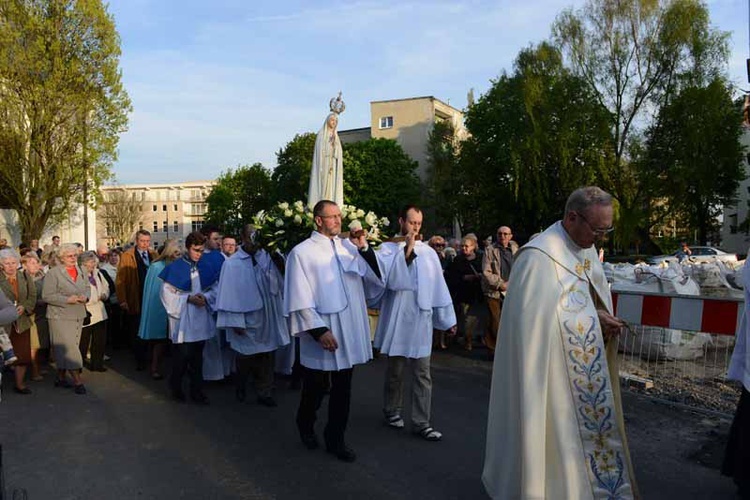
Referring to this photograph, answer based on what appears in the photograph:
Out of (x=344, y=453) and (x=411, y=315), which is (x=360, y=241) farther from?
(x=344, y=453)

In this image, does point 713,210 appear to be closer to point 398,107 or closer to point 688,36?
point 688,36

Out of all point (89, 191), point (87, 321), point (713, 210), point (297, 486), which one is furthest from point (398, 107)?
point (297, 486)

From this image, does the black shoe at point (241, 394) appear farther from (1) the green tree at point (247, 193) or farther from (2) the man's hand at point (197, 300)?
Result: (1) the green tree at point (247, 193)

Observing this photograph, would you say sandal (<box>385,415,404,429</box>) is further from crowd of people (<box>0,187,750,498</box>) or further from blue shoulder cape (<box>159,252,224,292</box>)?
blue shoulder cape (<box>159,252,224,292</box>)

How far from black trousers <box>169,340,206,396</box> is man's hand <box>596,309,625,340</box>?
517 cm

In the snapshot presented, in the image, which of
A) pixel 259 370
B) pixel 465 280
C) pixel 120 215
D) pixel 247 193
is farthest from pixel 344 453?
pixel 120 215

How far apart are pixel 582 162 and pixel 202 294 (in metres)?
27.9

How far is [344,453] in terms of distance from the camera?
5215 mm

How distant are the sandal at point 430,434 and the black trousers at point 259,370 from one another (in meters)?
2.17

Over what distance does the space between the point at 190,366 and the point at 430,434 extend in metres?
3.21

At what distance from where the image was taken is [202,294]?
764 cm

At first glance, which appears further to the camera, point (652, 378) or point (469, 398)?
point (652, 378)

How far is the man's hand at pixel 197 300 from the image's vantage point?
7.51 meters

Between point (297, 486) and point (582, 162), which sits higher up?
point (582, 162)
